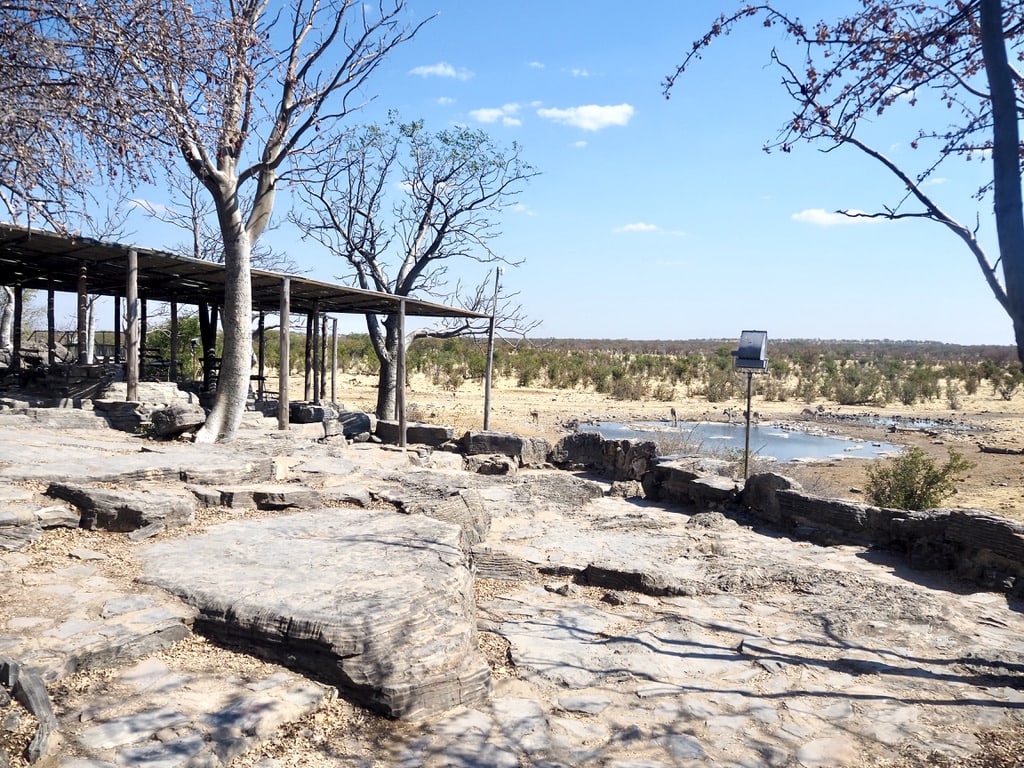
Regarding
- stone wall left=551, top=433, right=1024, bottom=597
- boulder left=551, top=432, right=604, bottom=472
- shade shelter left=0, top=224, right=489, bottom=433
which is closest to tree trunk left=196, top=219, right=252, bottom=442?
shade shelter left=0, top=224, right=489, bottom=433

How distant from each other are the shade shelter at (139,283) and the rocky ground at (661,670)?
410 centimetres

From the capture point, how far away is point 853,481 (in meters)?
14.4

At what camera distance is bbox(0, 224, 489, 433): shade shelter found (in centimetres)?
1108

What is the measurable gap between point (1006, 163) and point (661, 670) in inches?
127

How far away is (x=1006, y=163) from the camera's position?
9.04ft

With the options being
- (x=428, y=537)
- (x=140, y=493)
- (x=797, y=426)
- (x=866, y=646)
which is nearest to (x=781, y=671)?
(x=866, y=646)

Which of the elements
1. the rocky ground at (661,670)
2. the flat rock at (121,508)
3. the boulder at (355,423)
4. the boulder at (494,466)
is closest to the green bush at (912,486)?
the rocky ground at (661,670)

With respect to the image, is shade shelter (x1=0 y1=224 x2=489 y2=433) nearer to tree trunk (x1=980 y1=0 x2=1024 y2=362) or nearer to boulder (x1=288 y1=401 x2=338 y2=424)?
boulder (x1=288 y1=401 x2=338 y2=424)

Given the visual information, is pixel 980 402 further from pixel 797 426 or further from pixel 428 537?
pixel 428 537

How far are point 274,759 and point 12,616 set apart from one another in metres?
1.84

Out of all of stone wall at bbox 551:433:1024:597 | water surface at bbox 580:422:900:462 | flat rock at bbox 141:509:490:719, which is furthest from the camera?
water surface at bbox 580:422:900:462

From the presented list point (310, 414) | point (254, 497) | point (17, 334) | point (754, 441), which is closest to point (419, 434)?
point (310, 414)

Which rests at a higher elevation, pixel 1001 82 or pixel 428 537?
pixel 1001 82

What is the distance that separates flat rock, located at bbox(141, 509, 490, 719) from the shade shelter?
6.08m
